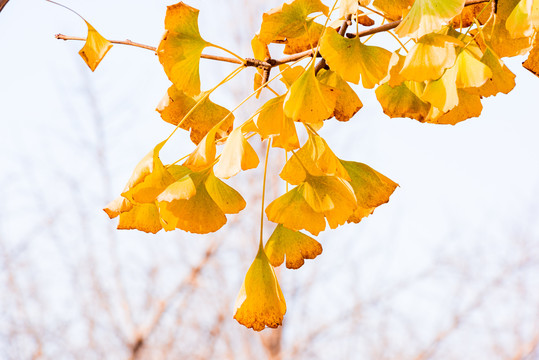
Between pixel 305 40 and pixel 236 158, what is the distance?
158mm

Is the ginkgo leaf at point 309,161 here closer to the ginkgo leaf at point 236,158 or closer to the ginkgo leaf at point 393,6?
the ginkgo leaf at point 236,158

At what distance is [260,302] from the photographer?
0.43 meters

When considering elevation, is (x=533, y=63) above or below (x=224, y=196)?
above

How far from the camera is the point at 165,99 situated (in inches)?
20.0

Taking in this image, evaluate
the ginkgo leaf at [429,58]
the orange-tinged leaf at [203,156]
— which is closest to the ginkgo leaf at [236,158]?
the orange-tinged leaf at [203,156]

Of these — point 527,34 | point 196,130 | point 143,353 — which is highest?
point 527,34

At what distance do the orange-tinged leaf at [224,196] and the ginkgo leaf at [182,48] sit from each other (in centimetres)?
7

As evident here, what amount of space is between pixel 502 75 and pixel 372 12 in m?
0.15

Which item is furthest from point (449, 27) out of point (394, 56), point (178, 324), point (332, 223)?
Answer: point (178, 324)

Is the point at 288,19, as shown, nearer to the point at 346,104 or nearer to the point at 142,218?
the point at 346,104

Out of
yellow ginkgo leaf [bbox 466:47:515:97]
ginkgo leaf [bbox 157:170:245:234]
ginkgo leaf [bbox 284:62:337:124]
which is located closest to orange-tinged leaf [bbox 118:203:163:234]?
ginkgo leaf [bbox 157:170:245:234]

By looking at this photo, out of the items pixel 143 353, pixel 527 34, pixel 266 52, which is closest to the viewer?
pixel 527 34

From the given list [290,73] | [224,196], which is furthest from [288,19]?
[224,196]

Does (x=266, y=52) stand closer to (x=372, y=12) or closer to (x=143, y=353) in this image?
(x=372, y=12)
